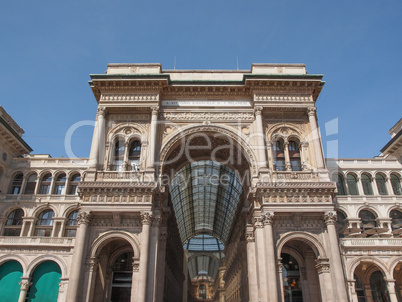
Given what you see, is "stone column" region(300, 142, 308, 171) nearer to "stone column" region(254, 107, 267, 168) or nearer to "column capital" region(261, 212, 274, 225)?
"stone column" region(254, 107, 267, 168)

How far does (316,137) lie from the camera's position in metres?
29.3

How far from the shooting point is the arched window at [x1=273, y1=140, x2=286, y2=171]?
29.6 m

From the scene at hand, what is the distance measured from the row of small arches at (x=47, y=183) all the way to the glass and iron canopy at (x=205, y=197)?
42.8ft

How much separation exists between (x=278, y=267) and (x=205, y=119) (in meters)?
14.0

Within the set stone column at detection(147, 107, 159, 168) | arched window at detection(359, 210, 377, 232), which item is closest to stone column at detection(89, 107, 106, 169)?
stone column at detection(147, 107, 159, 168)

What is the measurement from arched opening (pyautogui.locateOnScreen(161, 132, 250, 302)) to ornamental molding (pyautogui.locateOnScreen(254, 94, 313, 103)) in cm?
480

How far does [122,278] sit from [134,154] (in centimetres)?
1080

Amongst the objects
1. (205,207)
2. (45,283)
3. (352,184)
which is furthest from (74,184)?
(352,184)

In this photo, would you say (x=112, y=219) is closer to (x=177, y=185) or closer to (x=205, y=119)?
(x=205, y=119)

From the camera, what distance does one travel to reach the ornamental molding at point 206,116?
30891 millimetres

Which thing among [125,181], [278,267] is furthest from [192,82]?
[278,267]

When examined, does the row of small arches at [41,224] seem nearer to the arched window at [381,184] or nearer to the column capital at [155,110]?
the column capital at [155,110]

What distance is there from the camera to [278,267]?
24.6 m

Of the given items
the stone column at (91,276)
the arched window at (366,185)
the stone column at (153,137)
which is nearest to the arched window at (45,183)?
the stone column at (91,276)
